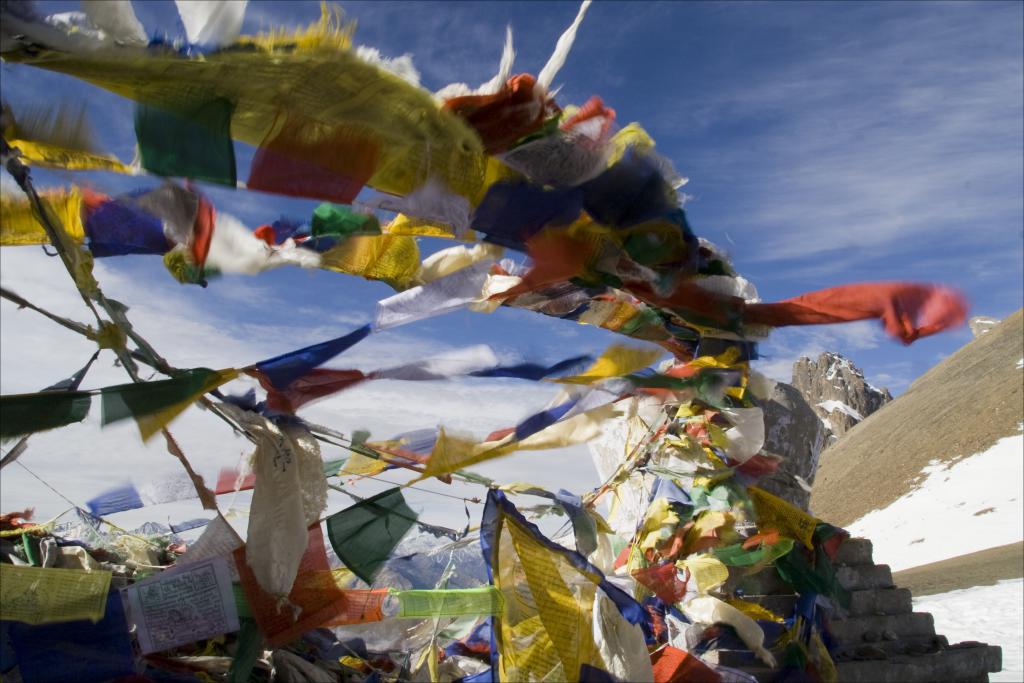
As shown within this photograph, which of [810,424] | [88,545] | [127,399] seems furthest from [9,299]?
[810,424]

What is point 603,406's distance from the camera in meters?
3.29

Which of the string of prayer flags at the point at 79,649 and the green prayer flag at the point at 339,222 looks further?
the green prayer flag at the point at 339,222

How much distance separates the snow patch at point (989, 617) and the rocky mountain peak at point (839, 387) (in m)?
78.1

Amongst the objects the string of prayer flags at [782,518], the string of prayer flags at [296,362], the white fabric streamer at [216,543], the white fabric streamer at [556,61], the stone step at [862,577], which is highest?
the white fabric streamer at [556,61]

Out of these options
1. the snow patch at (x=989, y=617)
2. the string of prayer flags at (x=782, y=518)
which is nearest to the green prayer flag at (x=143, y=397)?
the string of prayer flags at (x=782, y=518)

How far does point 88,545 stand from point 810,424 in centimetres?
442

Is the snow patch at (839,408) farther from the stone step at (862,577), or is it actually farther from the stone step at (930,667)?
the stone step at (862,577)

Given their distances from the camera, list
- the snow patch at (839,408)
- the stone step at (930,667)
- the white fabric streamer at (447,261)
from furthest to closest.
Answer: the snow patch at (839,408), the stone step at (930,667), the white fabric streamer at (447,261)

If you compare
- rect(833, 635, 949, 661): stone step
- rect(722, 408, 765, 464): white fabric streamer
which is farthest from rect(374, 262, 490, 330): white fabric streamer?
rect(833, 635, 949, 661): stone step

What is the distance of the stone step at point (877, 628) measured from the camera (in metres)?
5.20

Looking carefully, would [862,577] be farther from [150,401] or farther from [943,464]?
[943,464]

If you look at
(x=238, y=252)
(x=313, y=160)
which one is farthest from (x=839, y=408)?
(x=313, y=160)

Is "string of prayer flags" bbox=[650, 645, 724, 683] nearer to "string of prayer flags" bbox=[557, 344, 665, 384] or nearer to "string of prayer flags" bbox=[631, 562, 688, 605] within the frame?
"string of prayer flags" bbox=[631, 562, 688, 605]

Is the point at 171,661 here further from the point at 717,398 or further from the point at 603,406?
the point at 717,398
